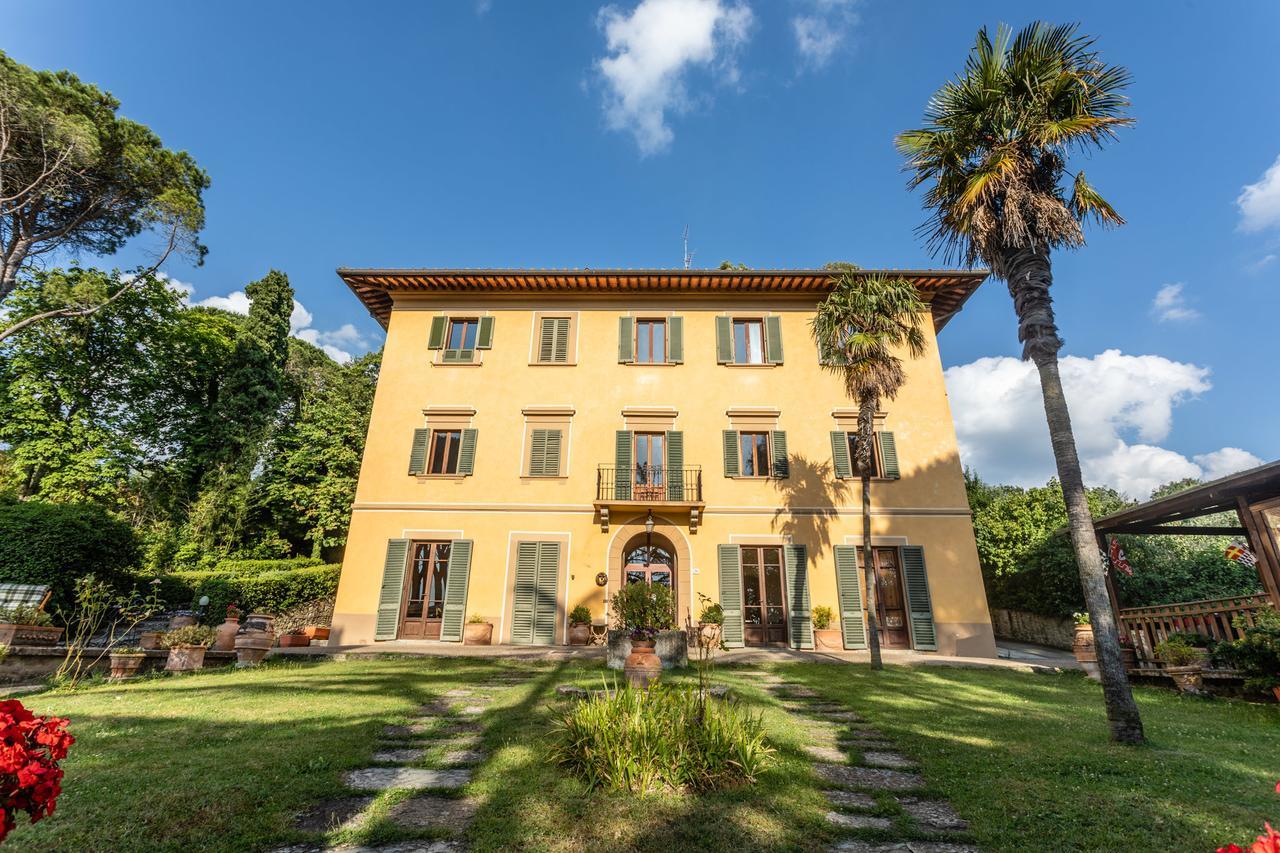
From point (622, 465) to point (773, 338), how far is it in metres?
5.95

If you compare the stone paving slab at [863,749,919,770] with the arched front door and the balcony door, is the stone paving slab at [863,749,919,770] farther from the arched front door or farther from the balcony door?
the balcony door

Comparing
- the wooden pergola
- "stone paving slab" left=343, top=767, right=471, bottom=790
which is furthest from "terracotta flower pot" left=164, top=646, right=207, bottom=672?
the wooden pergola

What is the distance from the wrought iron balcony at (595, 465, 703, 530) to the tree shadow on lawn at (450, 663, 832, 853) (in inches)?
389

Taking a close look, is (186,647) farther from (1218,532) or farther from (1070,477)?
(1218,532)

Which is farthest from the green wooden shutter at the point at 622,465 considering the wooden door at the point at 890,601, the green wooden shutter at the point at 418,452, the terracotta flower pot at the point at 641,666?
the terracotta flower pot at the point at 641,666

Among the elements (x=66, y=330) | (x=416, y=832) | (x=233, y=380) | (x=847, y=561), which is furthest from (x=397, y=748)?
(x=66, y=330)

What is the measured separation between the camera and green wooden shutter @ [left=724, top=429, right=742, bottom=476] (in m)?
15.1

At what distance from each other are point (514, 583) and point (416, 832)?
11324mm

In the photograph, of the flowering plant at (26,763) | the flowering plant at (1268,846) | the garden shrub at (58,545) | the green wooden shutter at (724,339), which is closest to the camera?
the flowering plant at (1268,846)

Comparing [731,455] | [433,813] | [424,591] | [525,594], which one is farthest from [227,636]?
[731,455]

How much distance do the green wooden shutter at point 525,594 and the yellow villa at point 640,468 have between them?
5 centimetres

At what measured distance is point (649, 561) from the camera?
1502 cm

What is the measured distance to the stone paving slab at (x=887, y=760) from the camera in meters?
4.89

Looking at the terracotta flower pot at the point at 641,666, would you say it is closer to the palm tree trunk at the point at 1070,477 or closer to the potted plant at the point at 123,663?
the palm tree trunk at the point at 1070,477
